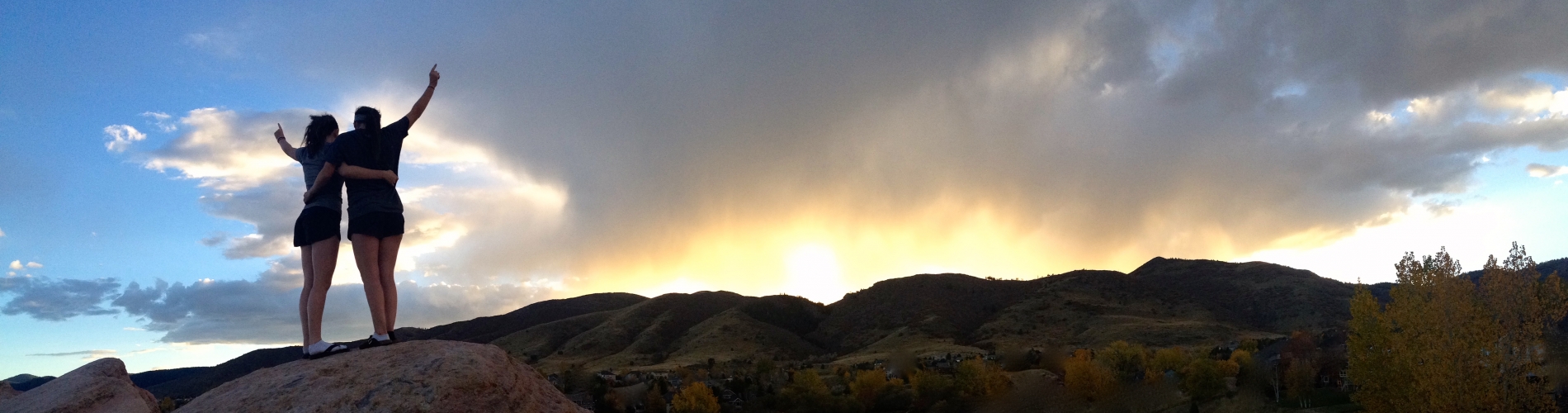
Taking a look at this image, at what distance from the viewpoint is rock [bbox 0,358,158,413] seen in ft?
29.5

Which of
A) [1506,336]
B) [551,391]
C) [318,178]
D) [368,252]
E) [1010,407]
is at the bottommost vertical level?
[1010,407]

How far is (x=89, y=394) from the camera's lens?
362 inches

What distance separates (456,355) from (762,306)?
13433 cm

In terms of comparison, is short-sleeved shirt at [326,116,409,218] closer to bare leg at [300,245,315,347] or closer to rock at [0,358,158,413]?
bare leg at [300,245,315,347]

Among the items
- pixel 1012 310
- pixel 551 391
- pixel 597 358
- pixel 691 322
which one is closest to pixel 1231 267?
pixel 1012 310

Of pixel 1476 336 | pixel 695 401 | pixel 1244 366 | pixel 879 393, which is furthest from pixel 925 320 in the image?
pixel 1476 336

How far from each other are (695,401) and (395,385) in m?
56.9

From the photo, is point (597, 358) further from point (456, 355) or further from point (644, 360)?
→ point (456, 355)

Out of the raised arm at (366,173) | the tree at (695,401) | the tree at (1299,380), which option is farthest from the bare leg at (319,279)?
the tree at (1299,380)

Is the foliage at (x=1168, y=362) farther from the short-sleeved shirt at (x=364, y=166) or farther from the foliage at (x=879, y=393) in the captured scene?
the short-sleeved shirt at (x=364, y=166)

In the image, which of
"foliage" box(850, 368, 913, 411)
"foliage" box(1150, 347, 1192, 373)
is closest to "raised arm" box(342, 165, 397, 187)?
"foliage" box(850, 368, 913, 411)

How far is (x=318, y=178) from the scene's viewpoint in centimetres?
830

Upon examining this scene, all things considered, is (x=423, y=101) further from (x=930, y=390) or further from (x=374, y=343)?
(x=930, y=390)

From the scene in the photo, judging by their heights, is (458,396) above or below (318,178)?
below
